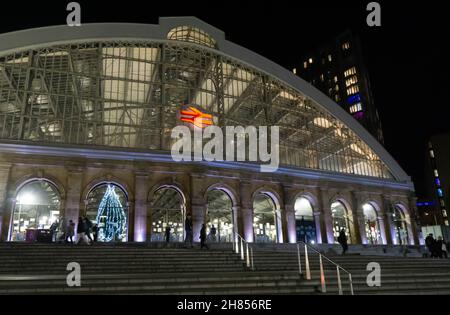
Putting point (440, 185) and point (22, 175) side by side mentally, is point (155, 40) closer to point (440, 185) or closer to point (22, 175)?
point (22, 175)

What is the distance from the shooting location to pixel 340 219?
112 ft

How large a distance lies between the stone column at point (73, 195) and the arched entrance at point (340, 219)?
838 inches

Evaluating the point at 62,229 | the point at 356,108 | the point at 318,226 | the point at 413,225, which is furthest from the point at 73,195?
the point at 356,108

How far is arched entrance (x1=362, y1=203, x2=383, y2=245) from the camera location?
111ft

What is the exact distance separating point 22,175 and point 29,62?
320 inches

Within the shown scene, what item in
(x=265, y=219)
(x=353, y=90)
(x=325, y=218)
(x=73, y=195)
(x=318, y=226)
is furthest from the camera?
(x=353, y=90)

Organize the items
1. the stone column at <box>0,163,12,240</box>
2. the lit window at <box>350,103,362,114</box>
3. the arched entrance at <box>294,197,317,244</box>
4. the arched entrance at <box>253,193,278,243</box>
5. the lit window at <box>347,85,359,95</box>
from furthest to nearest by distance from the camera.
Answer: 1. the lit window at <box>347,85,359,95</box>
2. the lit window at <box>350,103,362,114</box>
3. the arched entrance at <box>294,197,317,244</box>
4. the arched entrance at <box>253,193,278,243</box>
5. the stone column at <box>0,163,12,240</box>

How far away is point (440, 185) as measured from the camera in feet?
331

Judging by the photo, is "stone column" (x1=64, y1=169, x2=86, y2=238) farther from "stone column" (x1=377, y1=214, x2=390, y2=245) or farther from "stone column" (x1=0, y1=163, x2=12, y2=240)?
"stone column" (x1=377, y1=214, x2=390, y2=245)

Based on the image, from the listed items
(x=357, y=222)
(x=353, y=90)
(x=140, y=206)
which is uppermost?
(x=353, y=90)

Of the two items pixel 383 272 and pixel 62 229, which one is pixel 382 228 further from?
pixel 62 229

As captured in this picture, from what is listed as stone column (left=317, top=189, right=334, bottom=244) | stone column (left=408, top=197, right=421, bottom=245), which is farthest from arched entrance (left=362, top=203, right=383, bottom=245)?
stone column (left=317, top=189, right=334, bottom=244)

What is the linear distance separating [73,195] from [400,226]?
29817 mm

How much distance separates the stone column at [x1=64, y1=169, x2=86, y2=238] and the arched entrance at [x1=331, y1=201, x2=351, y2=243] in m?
21.3
